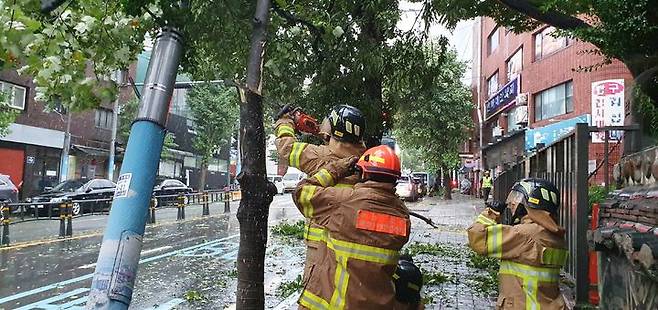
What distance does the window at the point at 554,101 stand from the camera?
23859mm

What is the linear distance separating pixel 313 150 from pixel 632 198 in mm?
2298

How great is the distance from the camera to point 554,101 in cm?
2511

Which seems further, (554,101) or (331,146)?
(554,101)

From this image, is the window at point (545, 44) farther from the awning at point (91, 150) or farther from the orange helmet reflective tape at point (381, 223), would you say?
the awning at point (91, 150)

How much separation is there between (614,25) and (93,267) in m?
8.73

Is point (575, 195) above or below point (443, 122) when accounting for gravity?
below

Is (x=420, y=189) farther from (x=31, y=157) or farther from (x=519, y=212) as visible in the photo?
(x=519, y=212)

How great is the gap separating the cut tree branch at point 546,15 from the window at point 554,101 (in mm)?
17725

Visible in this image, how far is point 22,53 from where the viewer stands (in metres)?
4.38

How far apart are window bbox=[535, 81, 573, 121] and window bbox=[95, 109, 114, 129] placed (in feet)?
80.4

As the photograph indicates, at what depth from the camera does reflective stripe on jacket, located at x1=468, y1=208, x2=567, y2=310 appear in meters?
3.39

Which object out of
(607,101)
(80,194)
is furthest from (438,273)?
(80,194)

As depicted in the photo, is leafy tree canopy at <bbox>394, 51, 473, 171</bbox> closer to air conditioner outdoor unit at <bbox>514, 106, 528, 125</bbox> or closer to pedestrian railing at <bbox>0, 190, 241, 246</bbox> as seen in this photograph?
air conditioner outdoor unit at <bbox>514, 106, 528, 125</bbox>

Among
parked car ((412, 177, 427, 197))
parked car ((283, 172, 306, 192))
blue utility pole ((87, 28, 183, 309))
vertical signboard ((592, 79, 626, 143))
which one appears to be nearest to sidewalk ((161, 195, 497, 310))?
blue utility pole ((87, 28, 183, 309))
